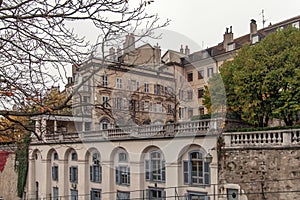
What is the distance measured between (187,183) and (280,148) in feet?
13.4

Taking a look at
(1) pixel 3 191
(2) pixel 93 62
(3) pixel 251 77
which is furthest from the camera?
(1) pixel 3 191

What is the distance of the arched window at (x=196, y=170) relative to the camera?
1385 centimetres

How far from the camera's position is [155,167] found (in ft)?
51.2

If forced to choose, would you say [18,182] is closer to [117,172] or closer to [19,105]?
[117,172]

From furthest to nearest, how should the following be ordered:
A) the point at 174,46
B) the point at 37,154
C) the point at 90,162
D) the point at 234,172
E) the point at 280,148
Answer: the point at 37,154 < the point at 90,162 < the point at 234,172 < the point at 280,148 < the point at 174,46

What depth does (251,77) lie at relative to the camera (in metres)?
14.0

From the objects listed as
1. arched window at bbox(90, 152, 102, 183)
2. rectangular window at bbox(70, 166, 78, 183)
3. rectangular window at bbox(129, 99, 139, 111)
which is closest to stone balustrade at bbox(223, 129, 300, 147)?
rectangular window at bbox(129, 99, 139, 111)

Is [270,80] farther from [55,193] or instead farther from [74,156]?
[55,193]

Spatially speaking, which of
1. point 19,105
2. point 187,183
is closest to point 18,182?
point 187,183

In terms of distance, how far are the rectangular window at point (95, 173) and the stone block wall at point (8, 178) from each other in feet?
24.9

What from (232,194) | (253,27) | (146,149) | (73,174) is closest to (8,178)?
(73,174)

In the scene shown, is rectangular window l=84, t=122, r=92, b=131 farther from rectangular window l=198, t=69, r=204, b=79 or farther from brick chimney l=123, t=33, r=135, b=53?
brick chimney l=123, t=33, r=135, b=53

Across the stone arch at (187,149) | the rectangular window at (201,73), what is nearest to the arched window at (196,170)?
the stone arch at (187,149)

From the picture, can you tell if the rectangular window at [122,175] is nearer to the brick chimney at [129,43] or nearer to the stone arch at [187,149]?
the stone arch at [187,149]
